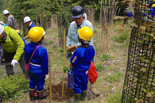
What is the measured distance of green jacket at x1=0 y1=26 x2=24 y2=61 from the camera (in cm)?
320

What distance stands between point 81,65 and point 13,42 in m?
1.86

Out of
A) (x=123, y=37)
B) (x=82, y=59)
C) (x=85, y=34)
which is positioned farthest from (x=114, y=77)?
(x=123, y=37)

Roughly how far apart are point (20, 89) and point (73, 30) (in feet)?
6.39

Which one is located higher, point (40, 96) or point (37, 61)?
point (37, 61)

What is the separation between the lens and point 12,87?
3.06 m

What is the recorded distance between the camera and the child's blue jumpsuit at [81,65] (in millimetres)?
2494

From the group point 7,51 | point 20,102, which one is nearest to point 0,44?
point 7,51

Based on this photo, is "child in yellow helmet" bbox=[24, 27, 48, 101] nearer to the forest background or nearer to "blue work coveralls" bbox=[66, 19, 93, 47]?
the forest background

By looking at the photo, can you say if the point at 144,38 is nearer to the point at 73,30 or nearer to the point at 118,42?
the point at 73,30

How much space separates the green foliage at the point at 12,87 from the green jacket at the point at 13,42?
1.76 feet

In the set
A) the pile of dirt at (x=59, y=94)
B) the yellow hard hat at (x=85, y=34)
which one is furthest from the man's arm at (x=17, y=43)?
the yellow hard hat at (x=85, y=34)

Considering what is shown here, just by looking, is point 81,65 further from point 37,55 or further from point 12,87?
point 12,87

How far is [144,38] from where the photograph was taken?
1716 mm

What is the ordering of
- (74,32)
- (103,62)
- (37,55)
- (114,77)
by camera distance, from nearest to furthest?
1. (37,55)
2. (74,32)
3. (114,77)
4. (103,62)
